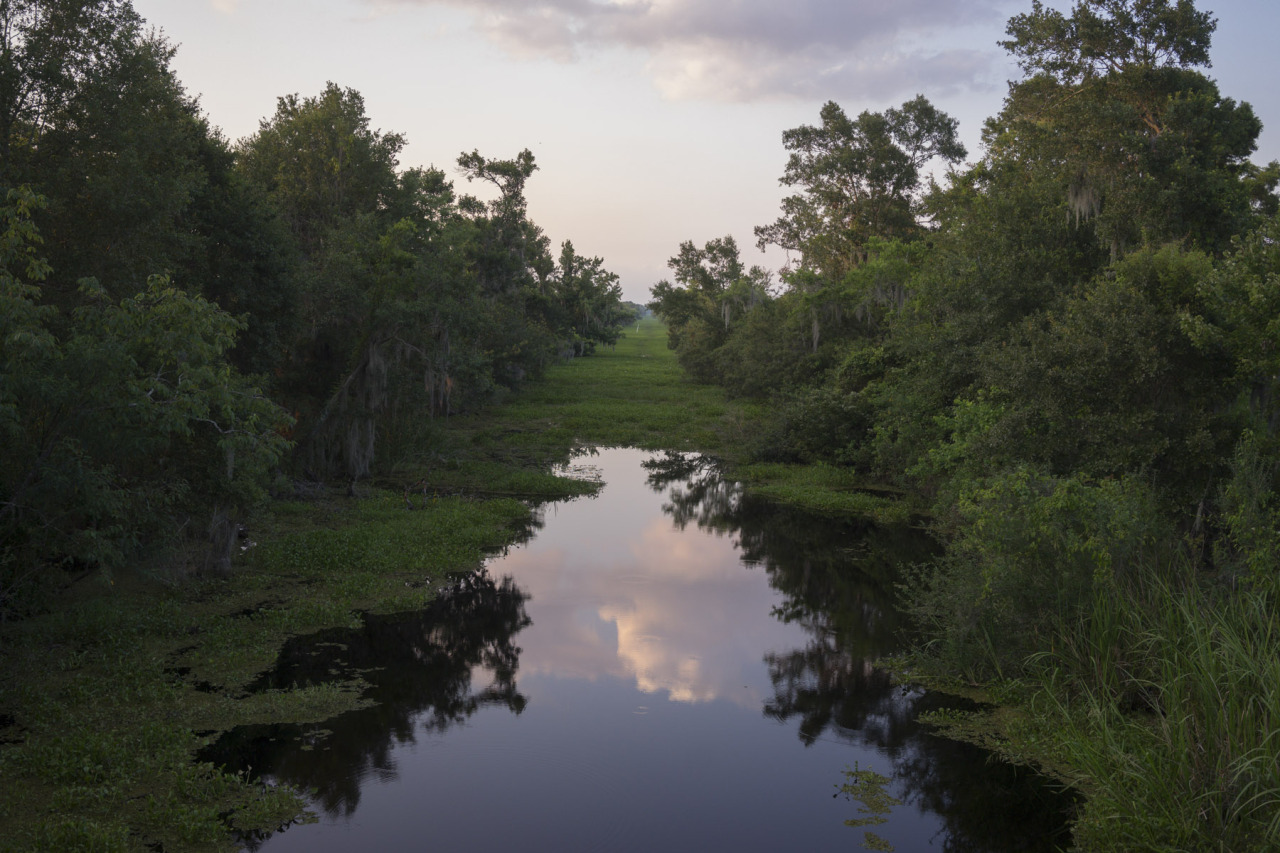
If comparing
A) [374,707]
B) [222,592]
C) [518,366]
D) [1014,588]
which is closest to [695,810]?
[374,707]

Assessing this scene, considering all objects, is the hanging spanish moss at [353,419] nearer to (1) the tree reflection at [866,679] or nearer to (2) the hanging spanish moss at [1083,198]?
(1) the tree reflection at [866,679]

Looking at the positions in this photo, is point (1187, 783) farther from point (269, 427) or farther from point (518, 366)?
point (518, 366)

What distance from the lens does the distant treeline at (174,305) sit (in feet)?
33.1

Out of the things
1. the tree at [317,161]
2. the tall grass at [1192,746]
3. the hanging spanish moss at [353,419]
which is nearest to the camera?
the tall grass at [1192,746]

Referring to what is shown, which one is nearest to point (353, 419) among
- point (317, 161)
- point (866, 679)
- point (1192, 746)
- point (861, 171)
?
Result: point (317, 161)

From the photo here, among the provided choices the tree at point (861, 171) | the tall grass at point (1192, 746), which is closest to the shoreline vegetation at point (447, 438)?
the tall grass at point (1192, 746)

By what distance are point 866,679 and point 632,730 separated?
3.81 metres

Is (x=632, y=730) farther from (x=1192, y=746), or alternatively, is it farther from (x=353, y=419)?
(x=353, y=419)

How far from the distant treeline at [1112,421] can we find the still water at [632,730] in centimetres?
139

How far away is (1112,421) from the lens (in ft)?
49.9

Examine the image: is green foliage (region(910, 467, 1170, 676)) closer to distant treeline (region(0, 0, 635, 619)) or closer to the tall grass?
the tall grass

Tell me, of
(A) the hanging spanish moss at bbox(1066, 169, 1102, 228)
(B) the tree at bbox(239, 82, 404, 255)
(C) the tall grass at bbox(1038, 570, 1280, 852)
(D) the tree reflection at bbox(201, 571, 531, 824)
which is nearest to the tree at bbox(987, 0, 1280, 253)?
(A) the hanging spanish moss at bbox(1066, 169, 1102, 228)

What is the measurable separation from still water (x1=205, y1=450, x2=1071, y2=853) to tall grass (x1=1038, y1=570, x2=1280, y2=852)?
2.96ft

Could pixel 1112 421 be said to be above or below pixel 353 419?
above
